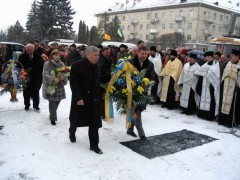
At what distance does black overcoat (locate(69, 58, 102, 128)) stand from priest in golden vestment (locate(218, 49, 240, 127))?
423cm

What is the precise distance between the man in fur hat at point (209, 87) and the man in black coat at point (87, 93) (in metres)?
4.32

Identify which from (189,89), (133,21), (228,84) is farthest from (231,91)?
(133,21)

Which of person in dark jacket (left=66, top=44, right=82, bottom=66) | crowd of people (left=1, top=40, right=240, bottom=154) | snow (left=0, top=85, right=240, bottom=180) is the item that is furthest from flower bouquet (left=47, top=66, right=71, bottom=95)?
person in dark jacket (left=66, top=44, right=82, bottom=66)

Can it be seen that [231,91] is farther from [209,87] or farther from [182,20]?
[182,20]

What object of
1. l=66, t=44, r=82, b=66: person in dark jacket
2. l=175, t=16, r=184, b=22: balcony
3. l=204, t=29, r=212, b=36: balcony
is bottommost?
l=66, t=44, r=82, b=66: person in dark jacket

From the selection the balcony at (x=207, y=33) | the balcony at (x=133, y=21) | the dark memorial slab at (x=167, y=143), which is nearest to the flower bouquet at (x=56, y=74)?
the dark memorial slab at (x=167, y=143)

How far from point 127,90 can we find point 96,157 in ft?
4.75

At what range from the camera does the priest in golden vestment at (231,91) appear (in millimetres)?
7746

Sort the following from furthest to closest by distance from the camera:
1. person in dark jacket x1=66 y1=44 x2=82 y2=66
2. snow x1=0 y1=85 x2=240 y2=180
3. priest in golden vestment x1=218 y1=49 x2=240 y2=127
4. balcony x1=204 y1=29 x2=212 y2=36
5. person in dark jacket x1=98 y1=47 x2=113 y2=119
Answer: balcony x1=204 y1=29 x2=212 y2=36, person in dark jacket x1=66 y1=44 x2=82 y2=66, priest in golden vestment x1=218 y1=49 x2=240 y2=127, person in dark jacket x1=98 y1=47 x2=113 y2=119, snow x1=0 y1=85 x2=240 y2=180

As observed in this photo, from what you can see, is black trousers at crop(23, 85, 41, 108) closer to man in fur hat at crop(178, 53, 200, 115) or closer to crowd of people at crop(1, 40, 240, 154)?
crowd of people at crop(1, 40, 240, 154)

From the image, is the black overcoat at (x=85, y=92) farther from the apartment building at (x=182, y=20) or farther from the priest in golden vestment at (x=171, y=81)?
the apartment building at (x=182, y=20)

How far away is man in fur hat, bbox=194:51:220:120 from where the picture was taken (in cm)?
829

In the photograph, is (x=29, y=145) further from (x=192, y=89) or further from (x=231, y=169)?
(x=192, y=89)

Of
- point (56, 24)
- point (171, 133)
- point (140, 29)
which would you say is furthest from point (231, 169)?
point (140, 29)
